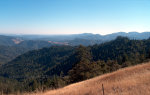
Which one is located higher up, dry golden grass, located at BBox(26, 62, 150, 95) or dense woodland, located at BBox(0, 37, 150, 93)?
dry golden grass, located at BBox(26, 62, 150, 95)

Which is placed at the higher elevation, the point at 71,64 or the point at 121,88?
the point at 121,88

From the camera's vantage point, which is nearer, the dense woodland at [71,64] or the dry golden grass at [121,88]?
the dry golden grass at [121,88]

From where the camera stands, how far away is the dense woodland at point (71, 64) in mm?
26359

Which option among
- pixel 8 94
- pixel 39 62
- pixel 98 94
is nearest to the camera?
pixel 98 94

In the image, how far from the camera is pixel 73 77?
2528 centimetres

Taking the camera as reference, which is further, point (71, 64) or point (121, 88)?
point (71, 64)

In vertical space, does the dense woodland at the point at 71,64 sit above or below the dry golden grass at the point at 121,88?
below

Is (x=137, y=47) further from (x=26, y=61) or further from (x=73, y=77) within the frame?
(x=26, y=61)

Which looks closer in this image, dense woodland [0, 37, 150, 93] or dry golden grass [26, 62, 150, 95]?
dry golden grass [26, 62, 150, 95]

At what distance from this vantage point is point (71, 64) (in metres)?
76.8

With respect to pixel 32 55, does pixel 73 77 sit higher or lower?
higher

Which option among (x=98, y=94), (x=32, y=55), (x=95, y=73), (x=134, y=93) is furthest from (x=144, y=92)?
(x=32, y=55)

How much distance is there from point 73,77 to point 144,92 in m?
22.3

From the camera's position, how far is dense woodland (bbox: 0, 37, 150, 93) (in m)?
26.4
